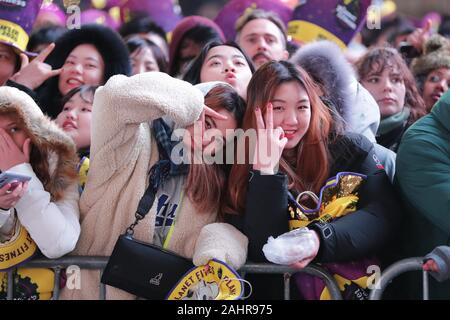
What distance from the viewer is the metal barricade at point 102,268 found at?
2.42 meters

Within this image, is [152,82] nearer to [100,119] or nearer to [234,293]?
[100,119]

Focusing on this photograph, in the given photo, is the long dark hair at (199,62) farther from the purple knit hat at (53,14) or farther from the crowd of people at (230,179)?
the purple knit hat at (53,14)

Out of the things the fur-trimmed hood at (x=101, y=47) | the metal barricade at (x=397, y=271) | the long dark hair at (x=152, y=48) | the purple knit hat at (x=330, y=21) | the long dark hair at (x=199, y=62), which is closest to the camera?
the metal barricade at (x=397, y=271)

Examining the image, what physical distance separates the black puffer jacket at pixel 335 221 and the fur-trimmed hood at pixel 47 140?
2.02 ft

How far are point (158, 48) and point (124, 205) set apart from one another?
1.76 m

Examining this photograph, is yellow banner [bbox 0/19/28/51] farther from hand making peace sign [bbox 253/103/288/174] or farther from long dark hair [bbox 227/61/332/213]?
hand making peace sign [bbox 253/103/288/174]

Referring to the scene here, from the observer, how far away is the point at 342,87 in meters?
3.04

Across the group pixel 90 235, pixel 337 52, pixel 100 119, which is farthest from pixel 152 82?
pixel 337 52

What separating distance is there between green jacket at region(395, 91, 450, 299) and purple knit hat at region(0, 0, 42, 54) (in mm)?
1921

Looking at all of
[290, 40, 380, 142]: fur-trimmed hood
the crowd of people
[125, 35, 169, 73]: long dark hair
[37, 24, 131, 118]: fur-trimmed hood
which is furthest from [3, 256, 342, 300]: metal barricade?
[125, 35, 169, 73]: long dark hair

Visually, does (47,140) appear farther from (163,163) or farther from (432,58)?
(432,58)

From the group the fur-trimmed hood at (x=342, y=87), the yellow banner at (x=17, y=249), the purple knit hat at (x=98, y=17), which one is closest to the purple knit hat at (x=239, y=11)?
the purple knit hat at (x=98, y=17)

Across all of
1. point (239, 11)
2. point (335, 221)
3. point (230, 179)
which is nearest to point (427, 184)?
point (335, 221)

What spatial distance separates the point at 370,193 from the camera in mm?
2590
